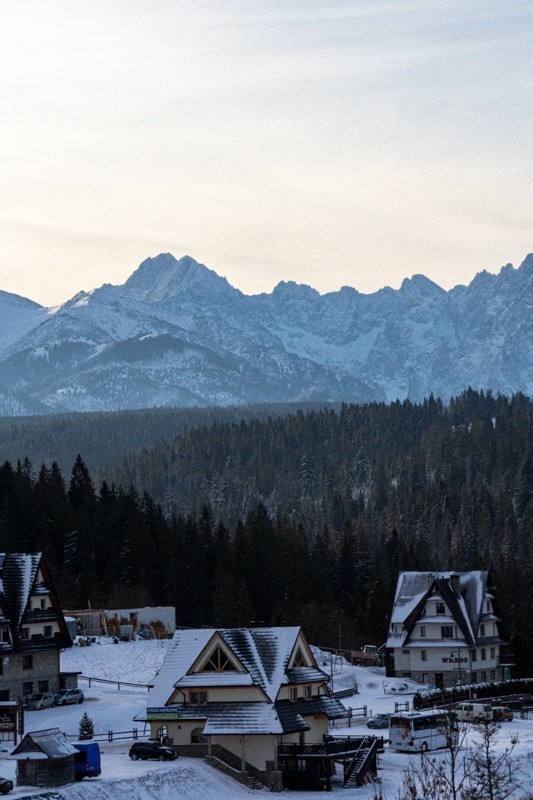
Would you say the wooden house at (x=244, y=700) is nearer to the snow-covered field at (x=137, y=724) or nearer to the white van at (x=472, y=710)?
the snow-covered field at (x=137, y=724)

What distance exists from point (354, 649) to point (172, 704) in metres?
54.1

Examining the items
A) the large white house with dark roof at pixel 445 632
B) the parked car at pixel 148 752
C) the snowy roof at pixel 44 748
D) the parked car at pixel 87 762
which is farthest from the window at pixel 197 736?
the large white house with dark roof at pixel 445 632

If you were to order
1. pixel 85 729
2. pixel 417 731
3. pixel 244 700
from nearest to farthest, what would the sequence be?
pixel 244 700
pixel 85 729
pixel 417 731

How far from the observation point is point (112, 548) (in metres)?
142

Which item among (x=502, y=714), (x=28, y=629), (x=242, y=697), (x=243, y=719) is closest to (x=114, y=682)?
(x=28, y=629)

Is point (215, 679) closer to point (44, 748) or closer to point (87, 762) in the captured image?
point (87, 762)

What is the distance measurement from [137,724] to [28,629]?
11.2m

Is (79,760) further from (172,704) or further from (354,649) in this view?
(354,649)

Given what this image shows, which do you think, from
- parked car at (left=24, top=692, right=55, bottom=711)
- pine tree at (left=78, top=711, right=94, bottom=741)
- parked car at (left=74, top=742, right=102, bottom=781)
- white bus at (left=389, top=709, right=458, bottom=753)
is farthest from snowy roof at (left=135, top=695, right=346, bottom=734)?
parked car at (left=24, top=692, right=55, bottom=711)

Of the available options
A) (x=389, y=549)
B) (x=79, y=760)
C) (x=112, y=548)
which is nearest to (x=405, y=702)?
(x=79, y=760)

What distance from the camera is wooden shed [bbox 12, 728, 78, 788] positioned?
61.8m

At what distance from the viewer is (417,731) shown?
75.1m

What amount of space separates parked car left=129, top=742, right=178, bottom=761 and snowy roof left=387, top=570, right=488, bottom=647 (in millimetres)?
40975

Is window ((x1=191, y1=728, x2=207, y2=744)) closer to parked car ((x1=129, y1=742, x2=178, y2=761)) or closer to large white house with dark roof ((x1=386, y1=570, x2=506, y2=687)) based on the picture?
parked car ((x1=129, y1=742, x2=178, y2=761))
